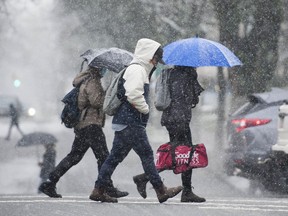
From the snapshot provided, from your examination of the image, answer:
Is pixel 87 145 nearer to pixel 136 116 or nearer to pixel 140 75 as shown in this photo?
pixel 136 116

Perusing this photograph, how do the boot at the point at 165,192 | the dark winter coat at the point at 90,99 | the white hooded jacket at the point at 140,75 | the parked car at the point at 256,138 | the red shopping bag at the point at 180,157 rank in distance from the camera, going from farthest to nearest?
1. the parked car at the point at 256,138
2. the dark winter coat at the point at 90,99
3. the red shopping bag at the point at 180,157
4. the boot at the point at 165,192
5. the white hooded jacket at the point at 140,75

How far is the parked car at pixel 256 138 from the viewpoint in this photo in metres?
14.8

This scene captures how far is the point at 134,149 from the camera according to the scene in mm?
10844

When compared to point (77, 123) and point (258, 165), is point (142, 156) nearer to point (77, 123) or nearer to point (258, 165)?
point (77, 123)

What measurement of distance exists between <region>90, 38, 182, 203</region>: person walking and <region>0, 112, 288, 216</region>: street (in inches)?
12.6

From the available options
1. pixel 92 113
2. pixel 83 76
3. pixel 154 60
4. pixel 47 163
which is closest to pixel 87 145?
pixel 92 113

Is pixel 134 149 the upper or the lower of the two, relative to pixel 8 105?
lower

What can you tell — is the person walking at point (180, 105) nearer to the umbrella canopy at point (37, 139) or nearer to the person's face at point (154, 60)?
the person's face at point (154, 60)

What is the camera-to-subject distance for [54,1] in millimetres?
33500

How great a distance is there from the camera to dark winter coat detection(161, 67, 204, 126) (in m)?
11.1

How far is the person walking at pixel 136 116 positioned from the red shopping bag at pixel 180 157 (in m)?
0.40

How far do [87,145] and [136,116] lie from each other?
1.16 meters

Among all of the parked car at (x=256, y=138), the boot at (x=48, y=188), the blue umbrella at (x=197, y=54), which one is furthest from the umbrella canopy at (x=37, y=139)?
the blue umbrella at (x=197, y=54)

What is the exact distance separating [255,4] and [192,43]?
577 inches
